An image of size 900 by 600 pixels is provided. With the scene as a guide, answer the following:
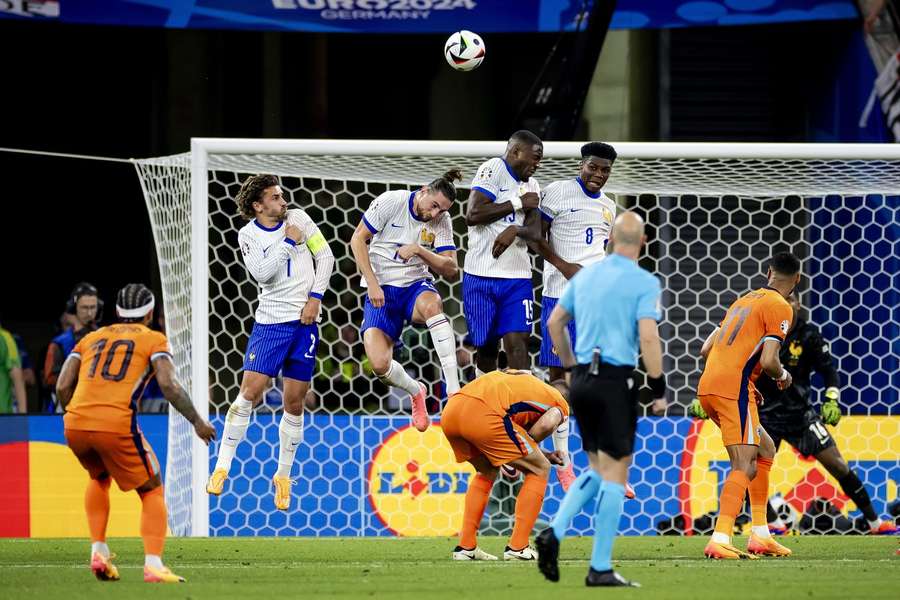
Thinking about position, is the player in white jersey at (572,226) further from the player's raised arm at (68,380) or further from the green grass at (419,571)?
the player's raised arm at (68,380)

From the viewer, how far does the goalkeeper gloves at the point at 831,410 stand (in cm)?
1199

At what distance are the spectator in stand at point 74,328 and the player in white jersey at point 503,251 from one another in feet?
14.0

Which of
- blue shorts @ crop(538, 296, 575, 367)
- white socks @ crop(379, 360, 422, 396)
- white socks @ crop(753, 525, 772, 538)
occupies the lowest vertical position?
white socks @ crop(753, 525, 772, 538)

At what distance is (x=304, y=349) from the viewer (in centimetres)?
1067

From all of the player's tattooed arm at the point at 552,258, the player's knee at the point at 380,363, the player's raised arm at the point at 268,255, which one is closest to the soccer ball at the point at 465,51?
the player's tattooed arm at the point at 552,258

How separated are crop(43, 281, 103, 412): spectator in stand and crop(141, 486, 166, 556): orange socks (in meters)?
5.36

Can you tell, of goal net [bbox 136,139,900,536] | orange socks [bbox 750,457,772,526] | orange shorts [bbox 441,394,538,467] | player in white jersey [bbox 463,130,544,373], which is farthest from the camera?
goal net [bbox 136,139,900,536]

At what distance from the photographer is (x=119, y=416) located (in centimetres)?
791

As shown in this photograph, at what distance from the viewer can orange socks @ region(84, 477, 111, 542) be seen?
316 inches

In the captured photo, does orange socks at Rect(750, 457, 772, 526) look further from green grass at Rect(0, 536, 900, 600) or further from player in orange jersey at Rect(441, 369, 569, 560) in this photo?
player in orange jersey at Rect(441, 369, 569, 560)

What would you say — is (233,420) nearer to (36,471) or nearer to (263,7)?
(36,471)

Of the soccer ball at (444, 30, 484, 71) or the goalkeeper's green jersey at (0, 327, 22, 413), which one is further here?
the goalkeeper's green jersey at (0, 327, 22, 413)

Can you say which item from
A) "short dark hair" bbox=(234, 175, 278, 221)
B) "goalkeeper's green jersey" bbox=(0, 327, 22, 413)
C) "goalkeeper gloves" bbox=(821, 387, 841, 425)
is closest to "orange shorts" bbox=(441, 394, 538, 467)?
"short dark hair" bbox=(234, 175, 278, 221)

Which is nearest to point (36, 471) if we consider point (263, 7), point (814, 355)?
point (263, 7)
